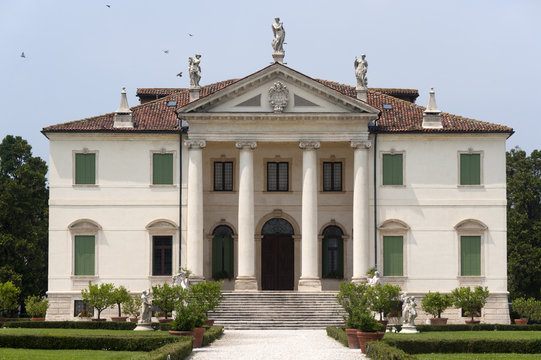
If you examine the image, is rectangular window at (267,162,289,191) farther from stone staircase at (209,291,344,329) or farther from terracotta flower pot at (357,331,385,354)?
terracotta flower pot at (357,331,385,354)

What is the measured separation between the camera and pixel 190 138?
168ft

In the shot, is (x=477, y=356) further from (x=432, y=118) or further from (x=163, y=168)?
(x=163, y=168)

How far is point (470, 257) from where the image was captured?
168ft

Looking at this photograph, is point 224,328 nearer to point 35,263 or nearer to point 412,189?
point 412,189

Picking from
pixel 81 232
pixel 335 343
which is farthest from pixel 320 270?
pixel 335 343

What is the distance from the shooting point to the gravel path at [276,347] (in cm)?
3078

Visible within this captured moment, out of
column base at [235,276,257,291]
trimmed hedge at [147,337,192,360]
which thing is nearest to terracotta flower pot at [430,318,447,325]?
column base at [235,276,257,291]

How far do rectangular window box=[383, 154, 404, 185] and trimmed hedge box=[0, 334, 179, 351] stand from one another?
2217 cm

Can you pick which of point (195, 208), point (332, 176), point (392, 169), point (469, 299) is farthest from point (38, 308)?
point (469, 299)

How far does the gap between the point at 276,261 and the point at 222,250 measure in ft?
9.60

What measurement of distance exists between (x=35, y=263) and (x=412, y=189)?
2347 cm

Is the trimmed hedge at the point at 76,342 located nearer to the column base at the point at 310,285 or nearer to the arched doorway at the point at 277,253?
the column base at the point at 310,285

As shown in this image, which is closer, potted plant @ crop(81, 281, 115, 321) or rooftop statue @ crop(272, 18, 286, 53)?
potted plant @ crop(81, 281, 115, 321)

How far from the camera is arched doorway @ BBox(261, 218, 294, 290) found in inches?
2142
